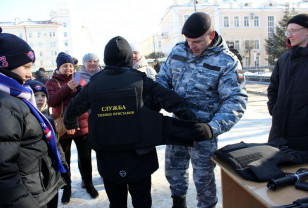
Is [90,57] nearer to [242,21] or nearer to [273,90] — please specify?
[273,90]

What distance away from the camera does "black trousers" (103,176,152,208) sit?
6.01ft

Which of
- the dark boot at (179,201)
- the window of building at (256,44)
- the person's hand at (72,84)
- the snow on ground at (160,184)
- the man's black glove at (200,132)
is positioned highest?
the person's hand at (72,84)

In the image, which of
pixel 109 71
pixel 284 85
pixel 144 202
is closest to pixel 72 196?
pixel 144 202

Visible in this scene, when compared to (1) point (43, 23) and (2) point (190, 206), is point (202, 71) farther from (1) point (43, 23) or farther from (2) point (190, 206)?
(1) point (43, 23)

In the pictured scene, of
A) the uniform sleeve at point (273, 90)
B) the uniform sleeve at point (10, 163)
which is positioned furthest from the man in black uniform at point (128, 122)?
the uniform sleeve at point (273, 90)

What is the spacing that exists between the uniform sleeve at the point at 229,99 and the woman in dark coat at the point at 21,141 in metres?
1.11

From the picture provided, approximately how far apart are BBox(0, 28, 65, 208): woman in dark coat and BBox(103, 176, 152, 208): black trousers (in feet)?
1.33

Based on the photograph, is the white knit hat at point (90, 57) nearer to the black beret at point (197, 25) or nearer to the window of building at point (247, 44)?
the black beret at point (197, 25)

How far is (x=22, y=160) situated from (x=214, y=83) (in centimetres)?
139

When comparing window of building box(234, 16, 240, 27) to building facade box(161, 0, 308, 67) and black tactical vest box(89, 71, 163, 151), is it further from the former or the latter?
black tactical vest box(89, 71, 163, 151)

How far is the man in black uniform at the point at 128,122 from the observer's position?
1.67 metres

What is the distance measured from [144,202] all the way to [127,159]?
37 centimetres

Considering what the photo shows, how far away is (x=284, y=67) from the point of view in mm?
2432

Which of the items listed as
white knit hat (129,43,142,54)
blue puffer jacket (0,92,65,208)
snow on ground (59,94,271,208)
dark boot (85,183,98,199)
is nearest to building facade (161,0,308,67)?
snow on ground (59,94,271,208)
